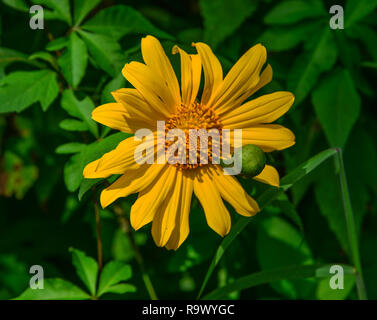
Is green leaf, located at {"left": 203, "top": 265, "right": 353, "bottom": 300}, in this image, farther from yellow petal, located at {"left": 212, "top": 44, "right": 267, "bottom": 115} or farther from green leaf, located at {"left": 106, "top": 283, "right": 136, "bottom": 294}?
yellow petal, located at {"left": 212, "top": 44, "right": 267, "bottom": 115}

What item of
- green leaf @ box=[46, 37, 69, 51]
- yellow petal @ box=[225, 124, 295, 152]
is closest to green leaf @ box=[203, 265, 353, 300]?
yellow petal @ box=[225, 124, 295, 152]

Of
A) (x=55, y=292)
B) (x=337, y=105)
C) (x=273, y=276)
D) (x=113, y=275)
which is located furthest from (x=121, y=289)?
(x=337, y=105)

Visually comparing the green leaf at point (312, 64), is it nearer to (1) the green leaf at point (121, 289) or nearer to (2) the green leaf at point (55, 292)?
(1) the green leaf at point (121, 289)

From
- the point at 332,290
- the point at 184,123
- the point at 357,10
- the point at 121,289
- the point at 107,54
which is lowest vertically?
the point at 332,290

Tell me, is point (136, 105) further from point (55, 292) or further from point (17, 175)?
point (17, 175)

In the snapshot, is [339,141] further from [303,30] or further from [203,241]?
[203,241]

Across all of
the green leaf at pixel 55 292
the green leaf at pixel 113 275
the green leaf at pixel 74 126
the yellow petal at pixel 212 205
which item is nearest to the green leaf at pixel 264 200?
the yellow petal at pixel 212 205
